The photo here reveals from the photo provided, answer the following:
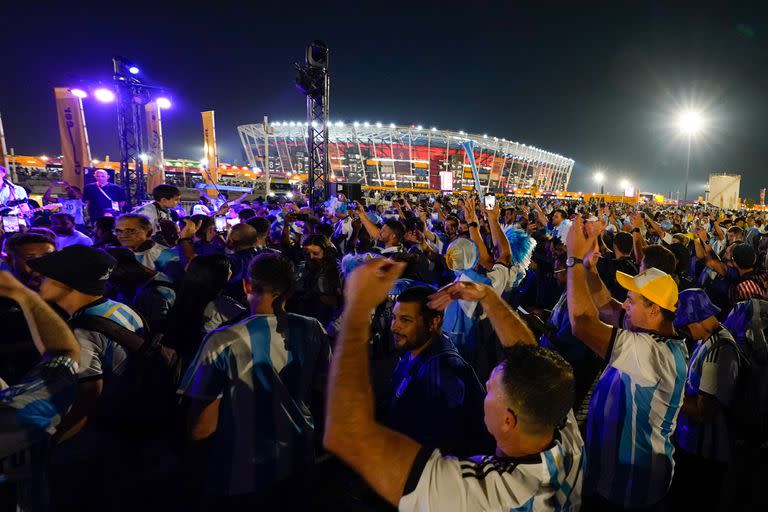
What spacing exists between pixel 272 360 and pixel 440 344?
949mm

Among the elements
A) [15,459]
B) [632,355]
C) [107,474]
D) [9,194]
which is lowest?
[107,474]

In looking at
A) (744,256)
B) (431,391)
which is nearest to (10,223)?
(431,391)

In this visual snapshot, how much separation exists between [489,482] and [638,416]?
4.60 ft

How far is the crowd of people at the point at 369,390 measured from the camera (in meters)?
1.22

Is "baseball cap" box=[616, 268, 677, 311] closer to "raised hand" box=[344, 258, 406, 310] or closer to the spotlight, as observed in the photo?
"raised hand" box=[344, 258, 406, 310]

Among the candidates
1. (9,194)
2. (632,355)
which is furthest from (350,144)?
(632,355)

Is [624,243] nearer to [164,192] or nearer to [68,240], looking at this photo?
[164,192]

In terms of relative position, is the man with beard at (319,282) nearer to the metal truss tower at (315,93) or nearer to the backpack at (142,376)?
the backpack at (142,376)

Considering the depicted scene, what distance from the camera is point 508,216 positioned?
11.6 metres

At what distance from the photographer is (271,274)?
87.4 inches

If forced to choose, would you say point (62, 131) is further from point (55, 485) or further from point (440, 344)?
point (440, 344)

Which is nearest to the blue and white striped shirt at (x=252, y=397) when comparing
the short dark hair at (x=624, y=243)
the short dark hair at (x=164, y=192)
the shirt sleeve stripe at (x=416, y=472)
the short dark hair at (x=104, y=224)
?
the shirt sleeve stripe at (x=416, y=472)

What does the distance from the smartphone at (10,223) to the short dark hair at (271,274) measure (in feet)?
19.0

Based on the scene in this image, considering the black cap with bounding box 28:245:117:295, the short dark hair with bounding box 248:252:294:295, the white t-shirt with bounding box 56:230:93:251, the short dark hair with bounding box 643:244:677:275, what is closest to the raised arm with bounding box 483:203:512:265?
the short dark hair with bounding box 643:244:677:275
